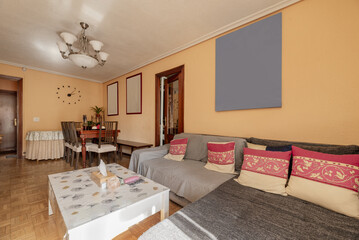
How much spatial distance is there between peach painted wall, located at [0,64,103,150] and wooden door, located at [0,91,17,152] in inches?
54.3

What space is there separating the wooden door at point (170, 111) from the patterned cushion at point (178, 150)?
4.29 feet

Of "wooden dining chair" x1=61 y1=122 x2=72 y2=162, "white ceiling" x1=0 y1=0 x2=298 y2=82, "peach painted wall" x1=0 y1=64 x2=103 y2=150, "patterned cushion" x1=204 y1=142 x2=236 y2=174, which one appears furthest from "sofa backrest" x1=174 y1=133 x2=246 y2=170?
"peach painted wall" x1=0 y1=64 x2=103 y2=150

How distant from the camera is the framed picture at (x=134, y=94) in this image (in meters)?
3.94

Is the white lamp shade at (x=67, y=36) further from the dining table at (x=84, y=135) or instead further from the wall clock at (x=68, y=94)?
the wall clock at (x=68, y=94)

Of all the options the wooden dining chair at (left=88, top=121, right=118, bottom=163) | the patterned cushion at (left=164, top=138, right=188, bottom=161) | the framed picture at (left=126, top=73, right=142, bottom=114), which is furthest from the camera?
the framed picture at (left=126, top=73, right=142, bottom=114)

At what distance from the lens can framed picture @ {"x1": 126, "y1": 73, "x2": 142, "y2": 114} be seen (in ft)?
12.9

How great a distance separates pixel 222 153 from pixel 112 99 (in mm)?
4365

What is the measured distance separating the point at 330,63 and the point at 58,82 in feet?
20.0

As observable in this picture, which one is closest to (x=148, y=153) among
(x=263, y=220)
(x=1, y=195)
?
(x=263, y=220)

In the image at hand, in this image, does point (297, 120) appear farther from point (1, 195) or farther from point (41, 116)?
point (41, 116)

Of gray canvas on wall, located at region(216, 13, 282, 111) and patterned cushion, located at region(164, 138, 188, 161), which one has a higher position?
gray canvas on wall, located at region(216, 13, 282, 111)

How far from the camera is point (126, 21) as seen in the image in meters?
2.22

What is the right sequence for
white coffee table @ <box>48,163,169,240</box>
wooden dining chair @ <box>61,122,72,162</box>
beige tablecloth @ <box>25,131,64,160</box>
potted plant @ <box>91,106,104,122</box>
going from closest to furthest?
white coffee table @ <box>48,163,169,240</box> → wooden dining chair @ <box>61,122,72,162</box> → beige tablecloth @ <box>25,131,64,160</box> → potted plant @ <box>91,106,104,122</box>

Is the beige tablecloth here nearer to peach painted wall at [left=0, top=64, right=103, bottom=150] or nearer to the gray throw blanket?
peach painted wall at [left=0, top=64, right=103, bottom=150]
